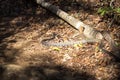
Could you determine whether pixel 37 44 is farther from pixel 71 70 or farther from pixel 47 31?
pixel 71 70

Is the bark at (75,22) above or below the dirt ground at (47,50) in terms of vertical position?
above

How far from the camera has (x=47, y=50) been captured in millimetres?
8328

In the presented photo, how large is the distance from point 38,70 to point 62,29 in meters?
3.02

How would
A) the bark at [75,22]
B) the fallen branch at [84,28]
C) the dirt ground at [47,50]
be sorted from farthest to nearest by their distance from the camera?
the bark at [75,22] < the fallen branch at [84,28] < the dirt ground at [47,50]

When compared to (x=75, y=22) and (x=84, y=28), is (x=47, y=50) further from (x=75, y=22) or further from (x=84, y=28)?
(x=75, y=22)

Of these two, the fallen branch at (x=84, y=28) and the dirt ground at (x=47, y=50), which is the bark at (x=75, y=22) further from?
the dirt ground at (x=47, y=50)

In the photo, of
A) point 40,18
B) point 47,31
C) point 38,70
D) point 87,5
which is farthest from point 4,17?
point 38,70

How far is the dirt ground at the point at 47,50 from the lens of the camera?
7043 millimetres

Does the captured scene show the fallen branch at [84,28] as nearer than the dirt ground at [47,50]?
No

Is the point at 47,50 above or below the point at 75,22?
below

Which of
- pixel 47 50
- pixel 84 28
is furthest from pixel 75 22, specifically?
pixel 47 50

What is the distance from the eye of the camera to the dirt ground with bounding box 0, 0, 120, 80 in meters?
7.04

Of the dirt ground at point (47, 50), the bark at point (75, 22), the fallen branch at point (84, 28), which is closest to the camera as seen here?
the dirt ground at point (47, 50)

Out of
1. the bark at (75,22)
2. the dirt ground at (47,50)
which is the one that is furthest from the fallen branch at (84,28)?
the dirt ground at (47,50)
